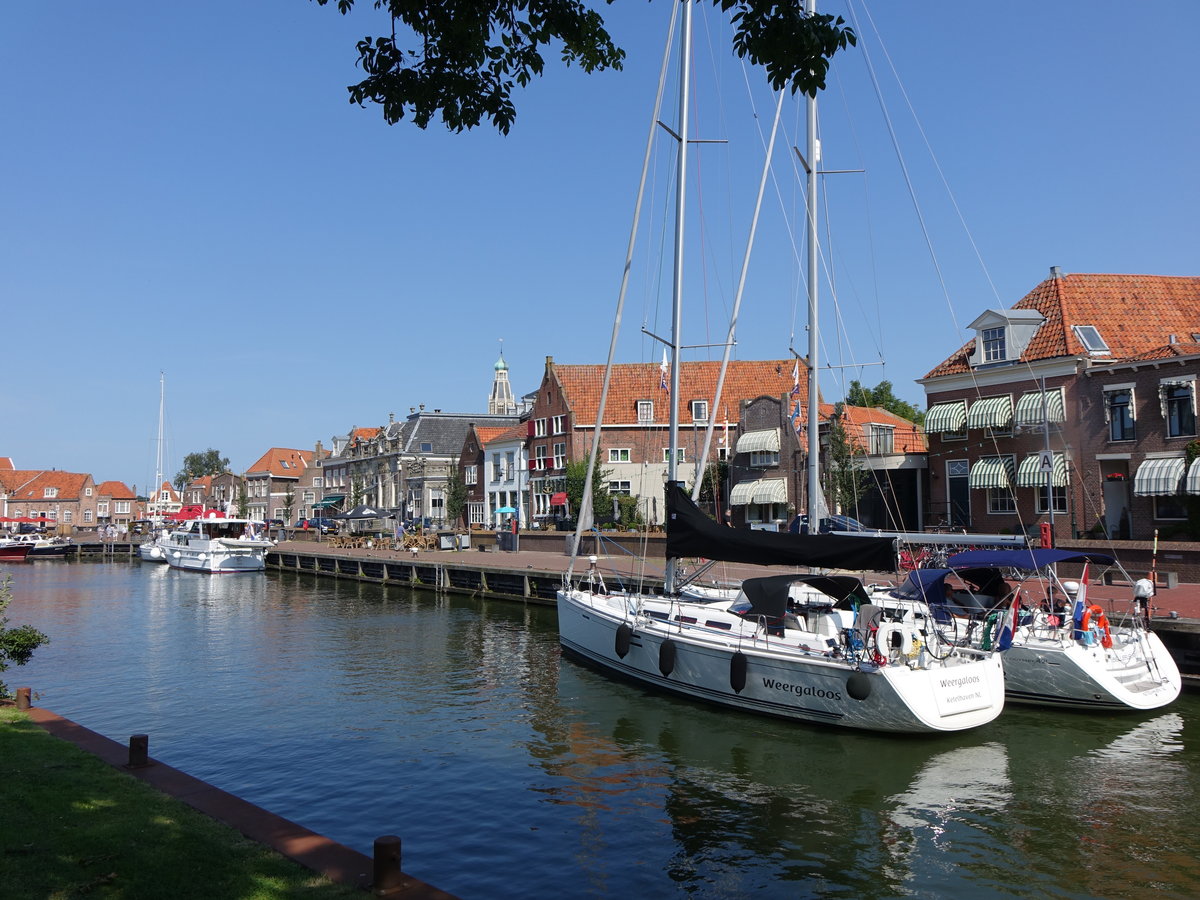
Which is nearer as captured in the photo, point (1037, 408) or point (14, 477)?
point (1037, 408)

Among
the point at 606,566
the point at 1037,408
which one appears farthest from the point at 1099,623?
the point at 606,566

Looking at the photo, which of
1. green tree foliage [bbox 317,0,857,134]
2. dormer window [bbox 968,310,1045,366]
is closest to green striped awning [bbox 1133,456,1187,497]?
dormer window [bbox 968,310,1045,366]

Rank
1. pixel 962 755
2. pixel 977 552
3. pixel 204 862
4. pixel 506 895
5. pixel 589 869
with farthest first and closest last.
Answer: pixel 977 552 → pixel 962 755 → pixel 589 869 → pixel 506 895 → pixel 204 862

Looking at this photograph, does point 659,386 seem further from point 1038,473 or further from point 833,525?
point 833,525

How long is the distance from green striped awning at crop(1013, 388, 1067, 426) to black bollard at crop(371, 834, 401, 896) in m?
36.7

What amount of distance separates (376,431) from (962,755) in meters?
106

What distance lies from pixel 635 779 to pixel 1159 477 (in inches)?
1117

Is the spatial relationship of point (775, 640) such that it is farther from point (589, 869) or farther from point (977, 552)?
point (589, 869)

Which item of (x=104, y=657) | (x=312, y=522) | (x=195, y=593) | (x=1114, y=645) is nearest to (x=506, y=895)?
(x=1114, y=645)

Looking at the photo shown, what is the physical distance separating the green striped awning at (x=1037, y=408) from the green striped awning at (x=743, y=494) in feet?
61.4

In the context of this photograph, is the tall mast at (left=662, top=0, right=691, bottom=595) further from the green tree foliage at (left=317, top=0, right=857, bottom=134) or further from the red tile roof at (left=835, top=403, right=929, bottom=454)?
the red tile roof at (left=835, top=403, right=929, bottom=454)

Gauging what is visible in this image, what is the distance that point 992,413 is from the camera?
40.8 metres

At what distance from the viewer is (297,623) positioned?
40062 mm

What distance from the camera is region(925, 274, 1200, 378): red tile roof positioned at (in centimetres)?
4000
